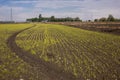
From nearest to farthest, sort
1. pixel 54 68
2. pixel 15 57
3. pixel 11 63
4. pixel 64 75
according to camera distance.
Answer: pixel 64 75, pixel 54 68, pixel 11 63, pixel 15 57

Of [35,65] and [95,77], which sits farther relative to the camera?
[35,65]

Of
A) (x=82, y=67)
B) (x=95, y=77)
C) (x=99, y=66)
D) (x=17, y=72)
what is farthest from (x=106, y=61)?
(x=17, y=72)

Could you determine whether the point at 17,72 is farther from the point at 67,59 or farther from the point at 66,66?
the point at 67,59

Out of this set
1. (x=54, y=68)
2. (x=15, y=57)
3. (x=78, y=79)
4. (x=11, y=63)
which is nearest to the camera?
(x=78, y=79)

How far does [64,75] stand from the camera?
10.9 metres

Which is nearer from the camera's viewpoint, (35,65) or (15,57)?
(35,65)

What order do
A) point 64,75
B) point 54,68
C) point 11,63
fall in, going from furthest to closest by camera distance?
1. point 11,63
2. point 54,68
3. point 64,75

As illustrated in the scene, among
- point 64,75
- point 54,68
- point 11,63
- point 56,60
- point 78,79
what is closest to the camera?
point 78,79

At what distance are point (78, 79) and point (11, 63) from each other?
515 centimetres

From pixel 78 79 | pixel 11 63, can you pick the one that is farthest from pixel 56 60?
pixel 78 79

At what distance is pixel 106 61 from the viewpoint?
14211 millimetres

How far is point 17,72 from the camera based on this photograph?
11.3 meters

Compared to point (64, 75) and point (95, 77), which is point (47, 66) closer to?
point (64, 75)

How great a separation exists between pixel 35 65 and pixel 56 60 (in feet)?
6.31
